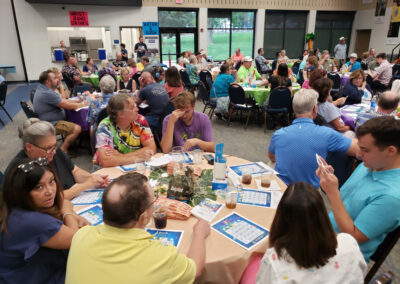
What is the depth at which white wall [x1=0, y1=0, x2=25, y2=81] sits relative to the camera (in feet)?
38.2

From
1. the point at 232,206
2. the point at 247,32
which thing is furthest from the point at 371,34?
the point at 232,206

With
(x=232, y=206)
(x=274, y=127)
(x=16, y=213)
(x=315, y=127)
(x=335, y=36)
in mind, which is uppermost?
(x=335, y=36)

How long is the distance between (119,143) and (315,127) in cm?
178

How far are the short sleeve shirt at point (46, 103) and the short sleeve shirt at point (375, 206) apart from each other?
4.61 meters

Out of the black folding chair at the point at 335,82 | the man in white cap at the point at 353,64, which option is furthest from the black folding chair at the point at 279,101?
the man in white cap at the point at 353,64

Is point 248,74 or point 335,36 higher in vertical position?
point 335,36

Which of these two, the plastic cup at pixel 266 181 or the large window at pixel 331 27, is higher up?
the large window at pixel 331 27

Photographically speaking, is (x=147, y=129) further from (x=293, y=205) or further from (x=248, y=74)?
(x=248, y=74)

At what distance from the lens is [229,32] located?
586 inches

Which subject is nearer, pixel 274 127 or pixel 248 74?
pixel 274 127

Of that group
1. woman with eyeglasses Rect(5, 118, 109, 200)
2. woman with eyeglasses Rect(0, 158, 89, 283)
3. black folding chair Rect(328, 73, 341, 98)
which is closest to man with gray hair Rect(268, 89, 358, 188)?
woman with eyeglasses Rect(5, 118, 109, 200)

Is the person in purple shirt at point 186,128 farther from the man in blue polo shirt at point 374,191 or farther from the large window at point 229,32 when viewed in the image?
the large window at point 229,32

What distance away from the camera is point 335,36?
16.3 meters

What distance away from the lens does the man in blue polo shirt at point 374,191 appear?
4.82 feet
